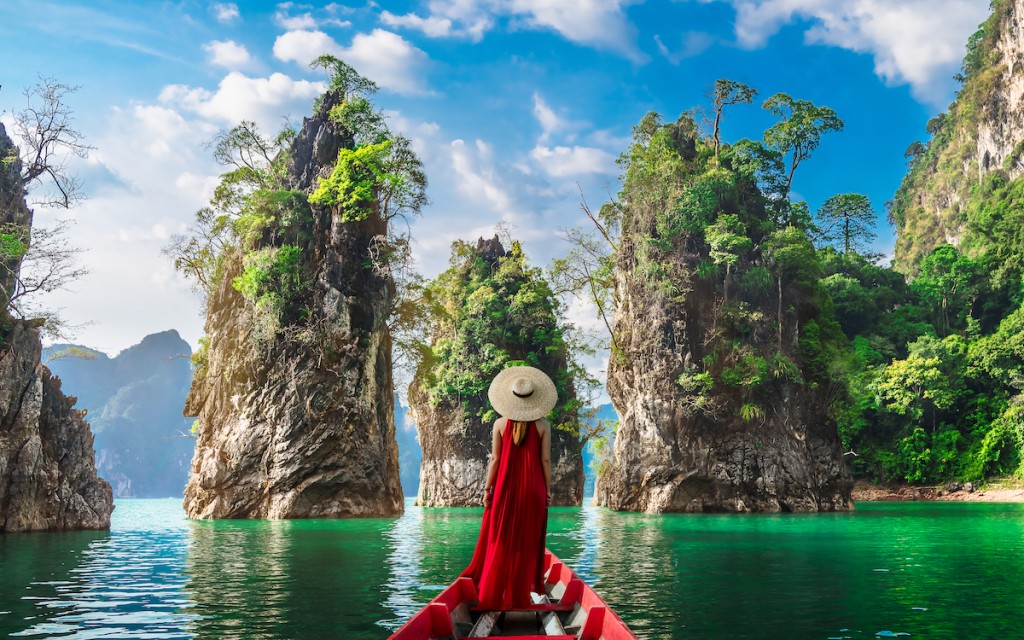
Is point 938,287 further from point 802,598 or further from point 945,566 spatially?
point 802,598

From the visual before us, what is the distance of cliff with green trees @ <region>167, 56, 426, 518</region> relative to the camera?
28938 mm

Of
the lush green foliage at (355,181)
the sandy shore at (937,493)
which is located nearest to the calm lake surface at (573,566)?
the lush green foliage at (355,181)

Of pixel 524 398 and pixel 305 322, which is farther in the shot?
pixel 305 322

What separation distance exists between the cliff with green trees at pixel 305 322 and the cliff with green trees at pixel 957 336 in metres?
22.7

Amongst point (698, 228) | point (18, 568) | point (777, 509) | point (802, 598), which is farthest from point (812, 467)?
point (18, 568)

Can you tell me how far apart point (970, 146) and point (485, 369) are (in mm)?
43601

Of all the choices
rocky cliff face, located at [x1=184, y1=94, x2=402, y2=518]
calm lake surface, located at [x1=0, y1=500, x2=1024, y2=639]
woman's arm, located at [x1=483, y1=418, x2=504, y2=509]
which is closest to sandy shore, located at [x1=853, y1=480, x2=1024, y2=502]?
calm lake surface, located at [x1=0, y1=500, x2=1024, y2=639]

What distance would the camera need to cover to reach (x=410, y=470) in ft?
600

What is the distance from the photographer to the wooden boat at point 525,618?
4973mm

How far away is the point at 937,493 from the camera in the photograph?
44.8 metres

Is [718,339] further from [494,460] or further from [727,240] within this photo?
[494,460]

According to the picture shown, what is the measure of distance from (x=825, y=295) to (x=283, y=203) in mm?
26196

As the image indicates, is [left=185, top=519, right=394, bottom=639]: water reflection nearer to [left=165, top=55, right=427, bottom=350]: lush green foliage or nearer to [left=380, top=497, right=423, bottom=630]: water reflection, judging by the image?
[left=380, top=497, right=423, bottom=630]: water reflection

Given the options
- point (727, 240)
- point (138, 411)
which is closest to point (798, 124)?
point (727, 240)
